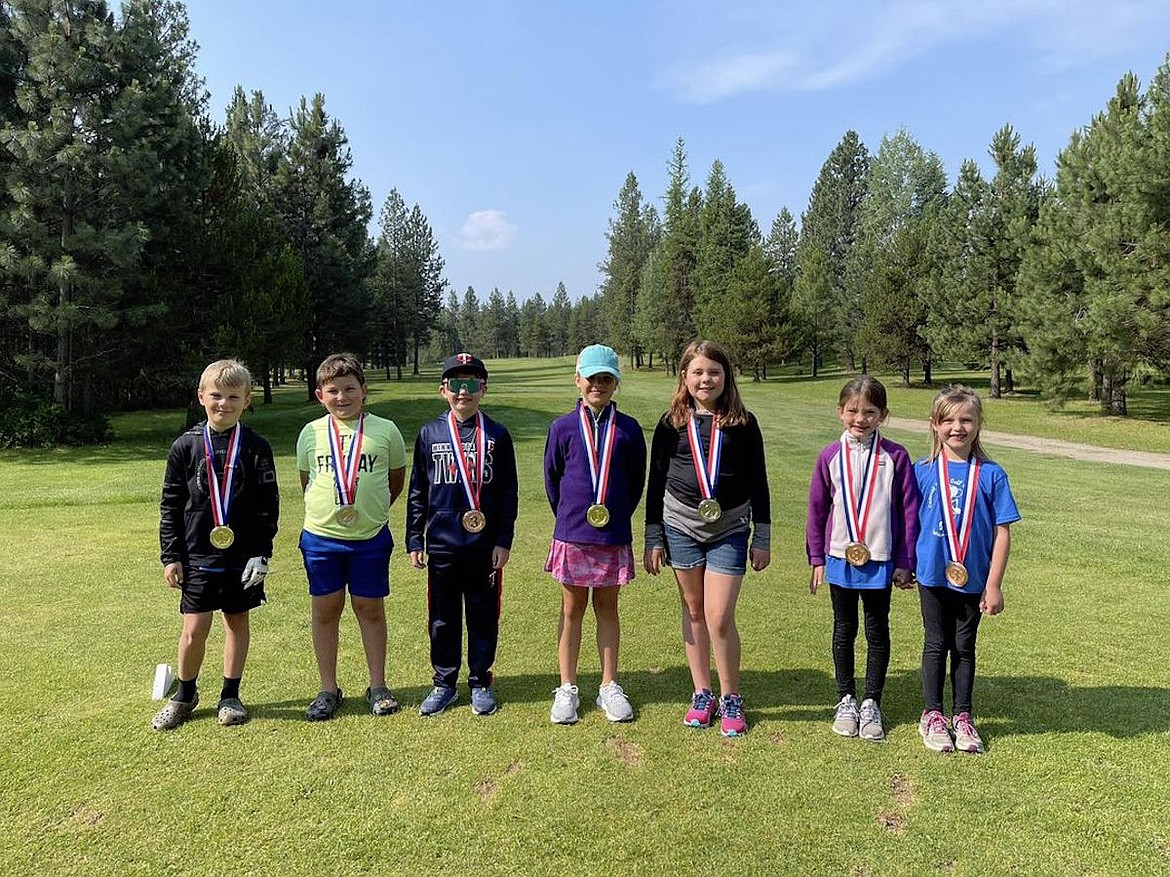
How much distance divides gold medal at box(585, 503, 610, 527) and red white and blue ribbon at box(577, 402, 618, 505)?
40 millimetres

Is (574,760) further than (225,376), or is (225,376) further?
(225,376)

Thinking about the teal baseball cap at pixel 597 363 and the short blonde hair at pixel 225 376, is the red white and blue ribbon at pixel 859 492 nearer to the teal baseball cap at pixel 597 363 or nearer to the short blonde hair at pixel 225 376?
the teal baseball cap at pixel 597 363

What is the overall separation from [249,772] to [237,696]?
2.72ft

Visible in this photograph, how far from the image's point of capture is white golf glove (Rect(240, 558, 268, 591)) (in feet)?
13.7

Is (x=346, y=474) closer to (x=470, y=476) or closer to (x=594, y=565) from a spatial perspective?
(x=470, y=476)

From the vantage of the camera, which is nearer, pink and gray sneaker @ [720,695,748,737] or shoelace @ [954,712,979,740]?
shoelace @ [954,712,979,740]

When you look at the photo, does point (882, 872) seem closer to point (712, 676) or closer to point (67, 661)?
point (712, 676)

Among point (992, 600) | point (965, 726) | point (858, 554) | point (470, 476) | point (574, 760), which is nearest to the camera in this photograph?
point (574, 760)

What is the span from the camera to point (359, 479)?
4328mm

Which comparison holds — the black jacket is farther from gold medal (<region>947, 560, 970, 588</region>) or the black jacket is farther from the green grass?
gold medal (<region>947, 560, 970, 588</region>)

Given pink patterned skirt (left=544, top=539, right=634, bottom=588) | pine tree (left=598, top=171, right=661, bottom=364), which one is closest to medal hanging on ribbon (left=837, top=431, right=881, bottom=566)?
pink patterned skirt (left=544, top=539, right=634, bottom=588)

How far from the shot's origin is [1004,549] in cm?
394

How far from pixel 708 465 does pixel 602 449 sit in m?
0.64

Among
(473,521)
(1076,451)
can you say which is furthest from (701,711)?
(1076,451)
